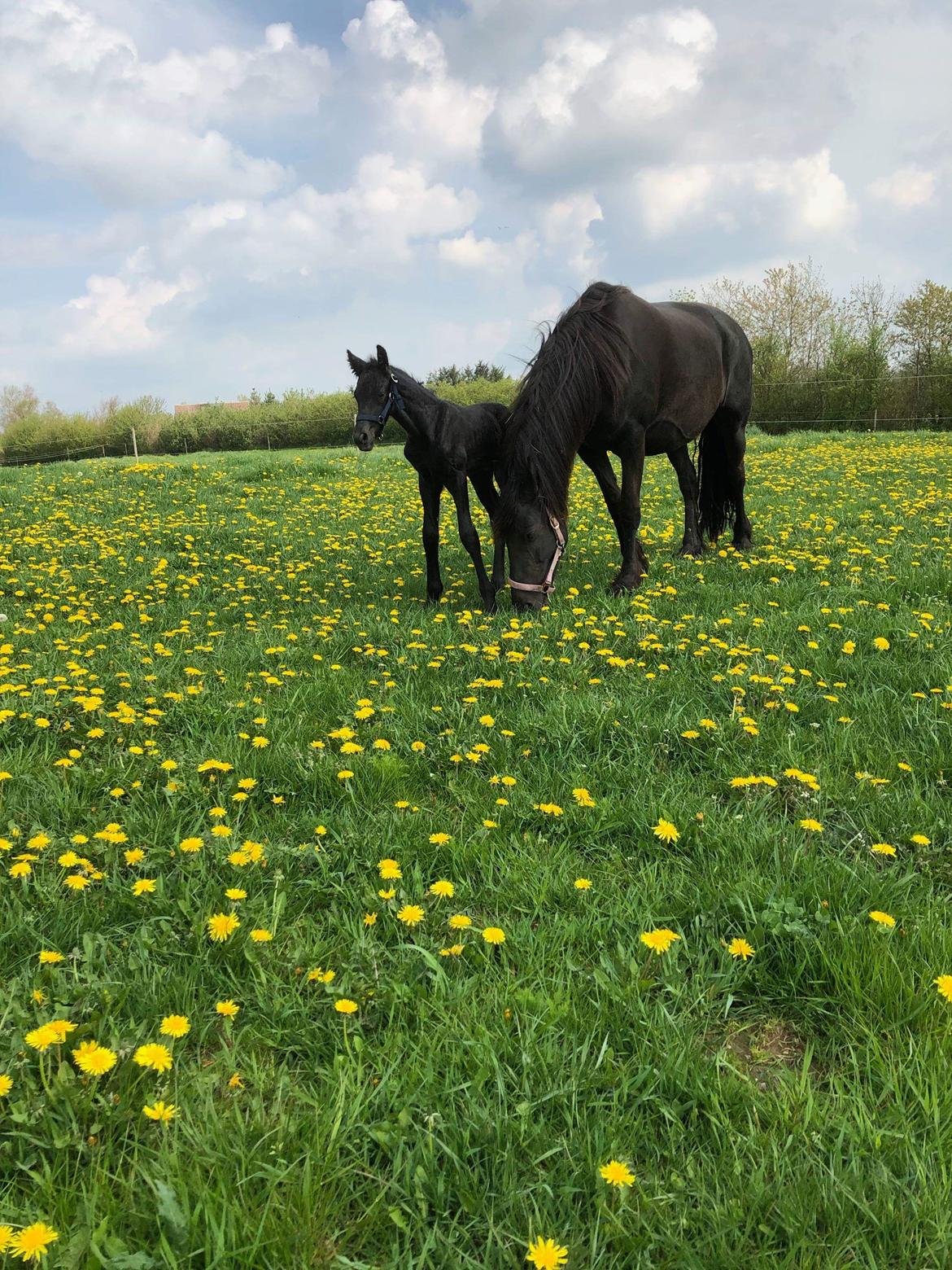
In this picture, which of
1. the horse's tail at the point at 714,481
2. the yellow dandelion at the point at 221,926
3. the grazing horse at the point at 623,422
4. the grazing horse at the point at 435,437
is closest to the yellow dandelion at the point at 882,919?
the yellow dandelion at the point at 221,926

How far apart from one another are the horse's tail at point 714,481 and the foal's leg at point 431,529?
341 centimetres

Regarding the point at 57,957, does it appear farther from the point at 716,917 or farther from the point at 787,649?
the point at 787,649

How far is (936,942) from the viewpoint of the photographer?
202cm

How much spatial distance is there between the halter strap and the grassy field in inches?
33.8

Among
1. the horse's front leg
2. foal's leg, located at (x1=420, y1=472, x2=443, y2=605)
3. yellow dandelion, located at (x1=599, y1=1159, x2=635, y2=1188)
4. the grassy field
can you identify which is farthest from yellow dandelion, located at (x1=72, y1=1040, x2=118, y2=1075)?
the horse's front leg

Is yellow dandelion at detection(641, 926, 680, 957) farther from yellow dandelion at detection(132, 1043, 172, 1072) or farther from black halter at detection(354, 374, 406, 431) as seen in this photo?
black halter at detection(354, 374, 406, 431)

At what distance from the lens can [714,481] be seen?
817cm

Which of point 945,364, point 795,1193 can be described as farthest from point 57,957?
point 945,364

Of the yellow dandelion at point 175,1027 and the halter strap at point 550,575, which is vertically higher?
the halter strap at point 550,575

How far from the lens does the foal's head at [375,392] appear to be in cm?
564

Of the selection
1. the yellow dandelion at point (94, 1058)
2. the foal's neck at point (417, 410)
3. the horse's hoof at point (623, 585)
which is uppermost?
the foal's neck at point (417, 410)

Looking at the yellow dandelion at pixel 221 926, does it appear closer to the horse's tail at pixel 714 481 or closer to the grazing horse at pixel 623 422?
the grazing horse at pixel 623 422

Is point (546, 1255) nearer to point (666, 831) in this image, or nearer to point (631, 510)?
point (666, 831)

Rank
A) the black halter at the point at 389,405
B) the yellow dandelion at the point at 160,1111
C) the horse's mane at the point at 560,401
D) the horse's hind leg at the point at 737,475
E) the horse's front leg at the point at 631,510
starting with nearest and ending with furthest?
1. the yellow dandelion at the point at 160,1111
2. the horse's mane at the point at 560,401
3. the black halter at the point at 389,405
4. the horse's front leg at the point at 631,510
5. the horse's hind leg at the point at 737,475
